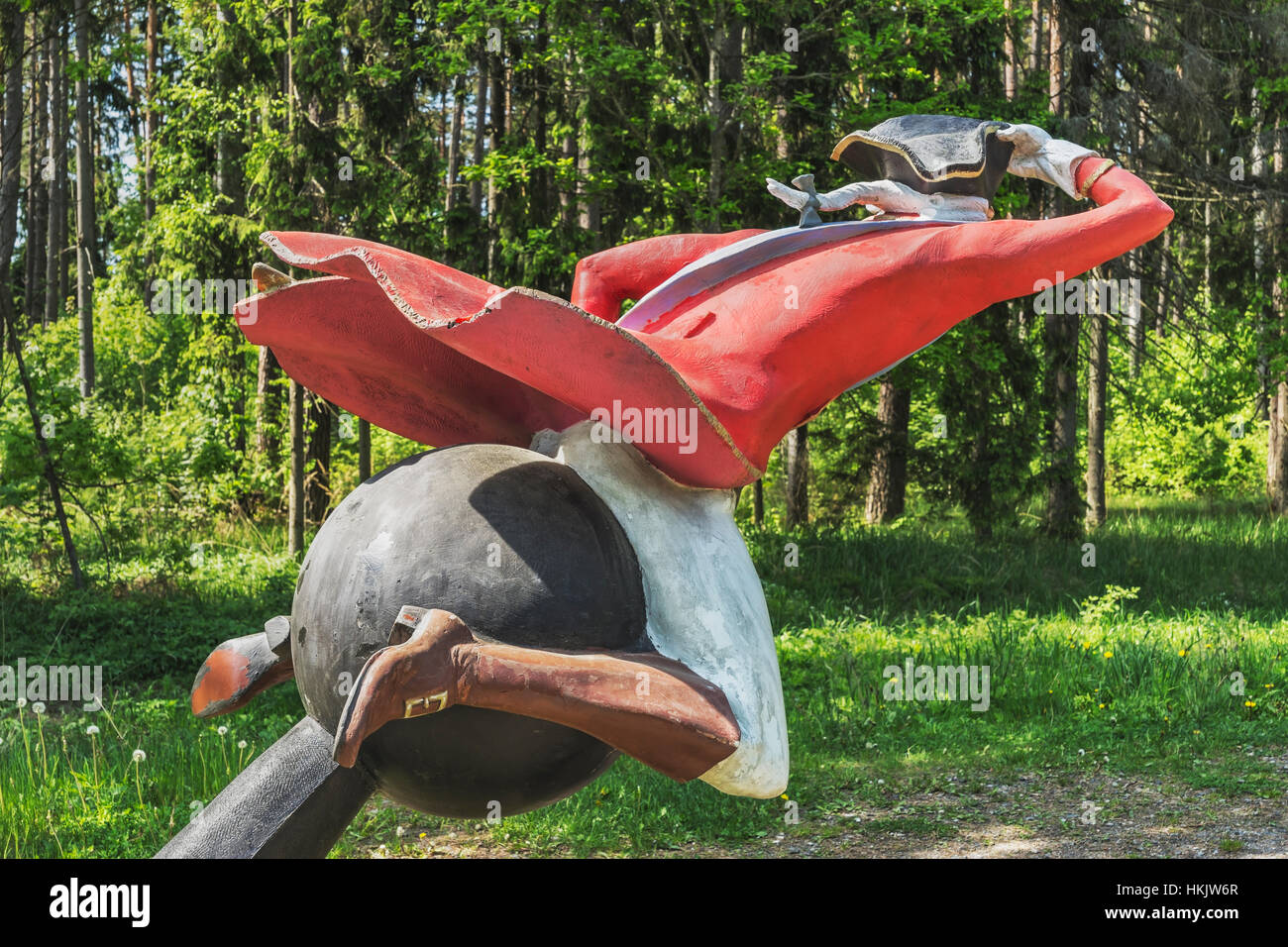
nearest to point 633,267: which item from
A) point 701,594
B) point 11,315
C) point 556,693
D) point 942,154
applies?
point 942,154

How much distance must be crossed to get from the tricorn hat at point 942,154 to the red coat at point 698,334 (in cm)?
18

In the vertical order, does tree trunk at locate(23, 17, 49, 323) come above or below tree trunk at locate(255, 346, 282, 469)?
above

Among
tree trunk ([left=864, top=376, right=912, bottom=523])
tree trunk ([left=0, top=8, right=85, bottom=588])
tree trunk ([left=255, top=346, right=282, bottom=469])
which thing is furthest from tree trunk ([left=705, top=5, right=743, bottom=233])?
tree trunk ([left=255, top=346, right=282, bottom=469])

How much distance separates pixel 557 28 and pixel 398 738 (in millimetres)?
8250

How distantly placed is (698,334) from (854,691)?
202 inches

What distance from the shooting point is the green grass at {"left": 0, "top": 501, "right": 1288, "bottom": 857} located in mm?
5625

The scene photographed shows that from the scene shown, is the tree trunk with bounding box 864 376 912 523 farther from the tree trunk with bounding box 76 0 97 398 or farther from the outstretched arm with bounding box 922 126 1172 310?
the tree trunk with bounding box 76 0 97 398

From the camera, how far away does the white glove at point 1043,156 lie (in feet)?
9.73

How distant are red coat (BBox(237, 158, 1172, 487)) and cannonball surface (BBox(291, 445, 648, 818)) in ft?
0.84

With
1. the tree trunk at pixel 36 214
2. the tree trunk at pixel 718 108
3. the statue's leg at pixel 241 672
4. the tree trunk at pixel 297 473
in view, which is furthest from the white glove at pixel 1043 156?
the tree trunk at pixel 36 214

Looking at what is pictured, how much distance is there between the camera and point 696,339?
2.88 metres

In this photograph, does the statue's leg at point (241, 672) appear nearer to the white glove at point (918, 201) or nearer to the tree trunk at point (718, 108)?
the white glove at point (918, 201)

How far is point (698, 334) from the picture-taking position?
291 cm

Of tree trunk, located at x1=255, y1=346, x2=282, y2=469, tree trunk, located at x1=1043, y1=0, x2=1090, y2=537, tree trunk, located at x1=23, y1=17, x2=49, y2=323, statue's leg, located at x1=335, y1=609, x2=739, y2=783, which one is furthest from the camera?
tree trunk, located at x1=23, y1=17, x2=49, y2=323
